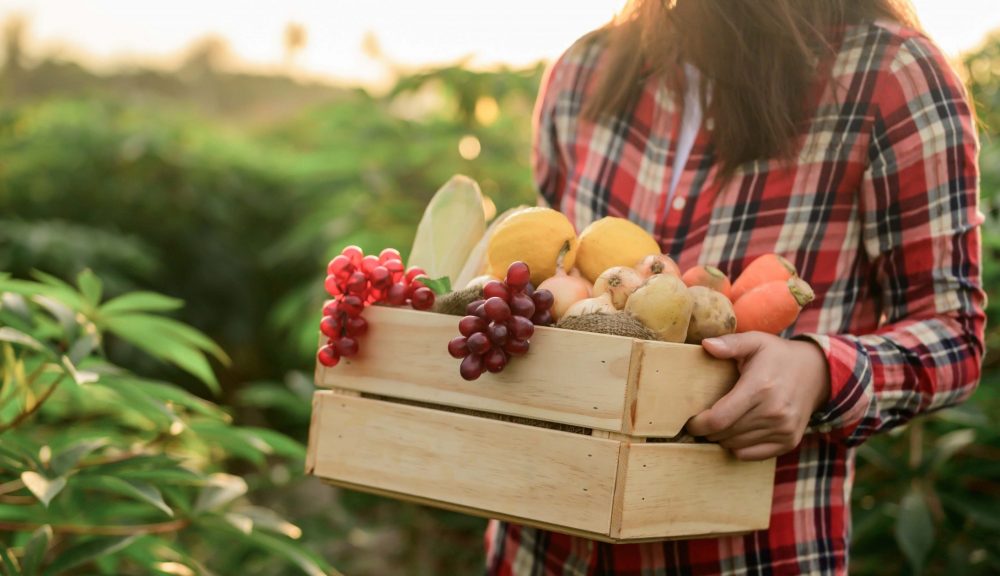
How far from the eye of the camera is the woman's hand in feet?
3.18

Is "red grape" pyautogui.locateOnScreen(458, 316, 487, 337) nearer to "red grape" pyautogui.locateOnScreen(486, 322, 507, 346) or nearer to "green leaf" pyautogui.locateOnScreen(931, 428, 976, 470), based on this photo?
"red grape" pyautogui.locateOnScreen(486, 322, 507, 346)

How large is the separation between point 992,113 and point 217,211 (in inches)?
113

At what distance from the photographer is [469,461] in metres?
1.01

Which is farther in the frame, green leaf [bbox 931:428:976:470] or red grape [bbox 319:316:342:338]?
green leaf [bbox 931:428:976:470]

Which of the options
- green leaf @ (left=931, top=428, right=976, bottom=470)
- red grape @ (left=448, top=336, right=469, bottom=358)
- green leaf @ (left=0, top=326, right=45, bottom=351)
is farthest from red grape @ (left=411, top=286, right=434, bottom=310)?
green leaf @ (left=931, top=428, right=976, bottom=470)

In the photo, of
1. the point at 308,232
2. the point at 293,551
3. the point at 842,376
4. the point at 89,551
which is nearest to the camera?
the point at 842,376

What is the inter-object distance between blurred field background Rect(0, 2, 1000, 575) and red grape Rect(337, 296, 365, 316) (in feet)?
1.48

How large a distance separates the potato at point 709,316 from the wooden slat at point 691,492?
12cm

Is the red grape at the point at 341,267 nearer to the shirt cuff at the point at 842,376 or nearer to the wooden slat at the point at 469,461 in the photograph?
the wooden slat at the point at 469,461

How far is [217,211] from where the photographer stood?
4000mm

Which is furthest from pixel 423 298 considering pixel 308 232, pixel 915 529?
pixel 308 232

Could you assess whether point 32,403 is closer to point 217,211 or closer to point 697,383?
point 697,383

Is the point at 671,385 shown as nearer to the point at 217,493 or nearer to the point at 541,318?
the point at 541,318

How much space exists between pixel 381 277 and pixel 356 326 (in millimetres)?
61
